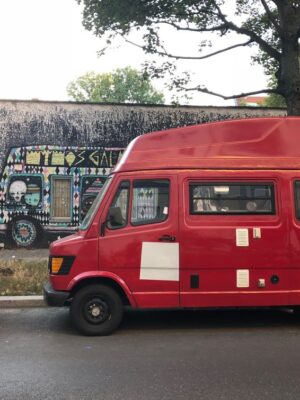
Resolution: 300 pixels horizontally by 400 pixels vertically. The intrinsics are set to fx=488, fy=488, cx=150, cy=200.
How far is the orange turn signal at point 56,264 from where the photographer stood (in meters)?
6.09

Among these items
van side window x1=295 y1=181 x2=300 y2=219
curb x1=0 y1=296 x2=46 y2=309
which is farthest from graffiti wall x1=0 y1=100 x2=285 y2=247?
van side window x1=295 y1=181 x2=300 y2=219

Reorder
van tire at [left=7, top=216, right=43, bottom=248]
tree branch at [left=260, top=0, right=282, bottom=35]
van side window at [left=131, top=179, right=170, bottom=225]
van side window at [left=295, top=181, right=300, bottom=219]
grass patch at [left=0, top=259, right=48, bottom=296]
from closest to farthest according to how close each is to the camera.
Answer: van side window at [left=131, top=179, right=170, bottom=225], van side window at [left=295, top=181, right=300, bottom=219], grass patch at [left=0, top=259, right=48, bottom=296], tree branch at [left=260, top=0, right=282, bottom=35], van tire at [left=7, top=216, right=43, bottom=248]

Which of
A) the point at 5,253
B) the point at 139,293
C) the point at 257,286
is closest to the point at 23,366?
the point at 139,293

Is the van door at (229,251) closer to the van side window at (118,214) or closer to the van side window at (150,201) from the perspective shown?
the van side window at (150,201)

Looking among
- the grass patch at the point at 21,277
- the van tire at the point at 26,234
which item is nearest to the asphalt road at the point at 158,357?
the grass patch at the point at 21,277

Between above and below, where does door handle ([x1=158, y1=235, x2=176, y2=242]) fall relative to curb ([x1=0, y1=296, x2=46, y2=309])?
above

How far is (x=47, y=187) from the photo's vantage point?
1448cm

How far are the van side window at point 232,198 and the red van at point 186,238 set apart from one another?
13 millimetres

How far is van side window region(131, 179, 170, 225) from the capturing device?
6.16 meters

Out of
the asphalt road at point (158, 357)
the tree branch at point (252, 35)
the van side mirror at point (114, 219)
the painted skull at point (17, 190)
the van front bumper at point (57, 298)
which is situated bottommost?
the asphalt road at point (158, 357)

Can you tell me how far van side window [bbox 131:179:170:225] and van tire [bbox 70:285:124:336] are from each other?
0.97 meters

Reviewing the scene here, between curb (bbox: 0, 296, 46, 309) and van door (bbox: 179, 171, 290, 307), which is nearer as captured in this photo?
van door (bbox: 179, 171, 290, 307)

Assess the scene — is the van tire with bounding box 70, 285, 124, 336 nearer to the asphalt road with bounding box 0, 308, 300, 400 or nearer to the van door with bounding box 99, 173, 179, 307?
the asphalt road with bounding box 0, 308, 300, 400

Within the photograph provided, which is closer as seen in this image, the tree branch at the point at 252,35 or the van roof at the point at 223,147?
the van roof at the point at 223,147
